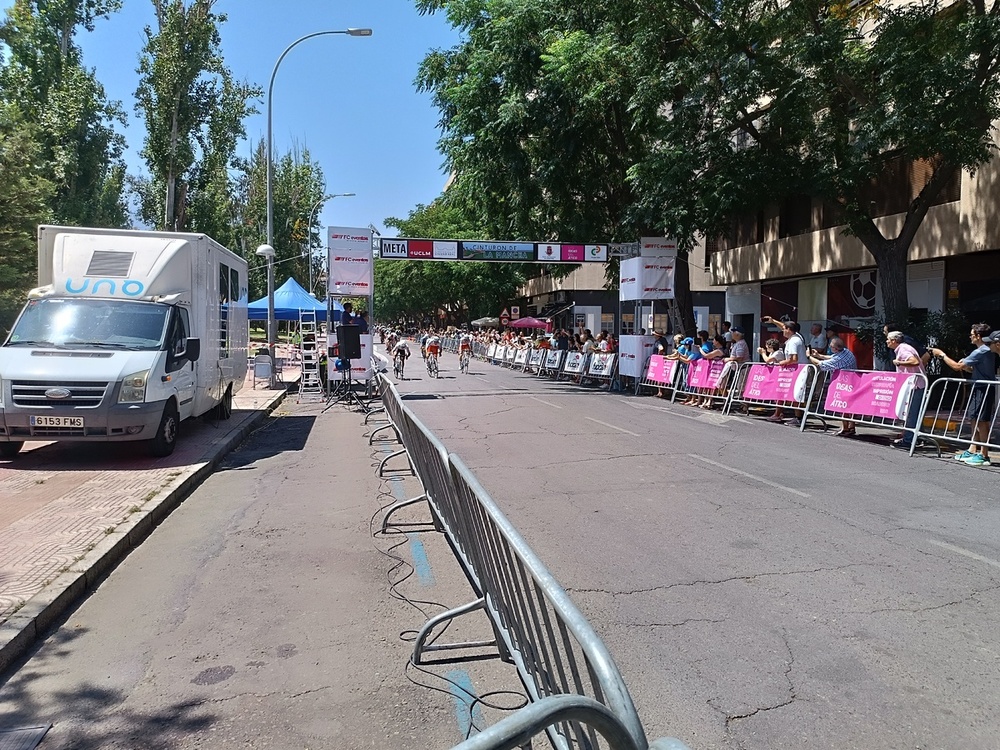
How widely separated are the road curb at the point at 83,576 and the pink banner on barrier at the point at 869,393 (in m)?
10.3

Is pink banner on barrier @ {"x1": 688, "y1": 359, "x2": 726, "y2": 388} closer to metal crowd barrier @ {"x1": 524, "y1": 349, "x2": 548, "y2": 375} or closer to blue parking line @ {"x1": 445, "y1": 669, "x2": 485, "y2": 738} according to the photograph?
metal crowd barrier @ {"x1": 524, "y1": 349, "x2": 548, "y2": 375}

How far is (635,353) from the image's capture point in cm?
2062

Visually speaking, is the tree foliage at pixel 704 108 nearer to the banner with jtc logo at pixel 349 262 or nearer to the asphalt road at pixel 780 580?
the banner with jtc logo at pixel 349 262

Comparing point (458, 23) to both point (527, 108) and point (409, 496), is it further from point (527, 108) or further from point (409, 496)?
point (409, 496)

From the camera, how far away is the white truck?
9.05m

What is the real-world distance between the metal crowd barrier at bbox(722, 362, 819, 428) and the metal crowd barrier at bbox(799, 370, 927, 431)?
10.7 inches

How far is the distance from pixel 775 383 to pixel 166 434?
11094 mm

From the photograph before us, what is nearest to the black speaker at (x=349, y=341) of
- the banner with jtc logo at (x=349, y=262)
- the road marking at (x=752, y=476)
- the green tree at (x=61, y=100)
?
the banner with jtc logo at (x=349, y=262)

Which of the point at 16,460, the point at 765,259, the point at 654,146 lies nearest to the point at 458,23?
the point at 654,146

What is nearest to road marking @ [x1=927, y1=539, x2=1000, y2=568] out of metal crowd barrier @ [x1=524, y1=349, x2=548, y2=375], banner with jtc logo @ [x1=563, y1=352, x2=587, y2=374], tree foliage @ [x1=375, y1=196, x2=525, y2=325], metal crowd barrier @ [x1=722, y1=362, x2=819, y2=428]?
metal crowd barrier @ [x1=722, y1=362, x2=819, y2=428]

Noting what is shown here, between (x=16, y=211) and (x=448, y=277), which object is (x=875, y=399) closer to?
(x=16, y=211)

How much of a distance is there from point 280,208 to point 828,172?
49935 millimetres

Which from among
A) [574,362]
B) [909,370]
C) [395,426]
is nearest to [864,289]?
[574,362]

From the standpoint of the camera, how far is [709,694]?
144 inches
